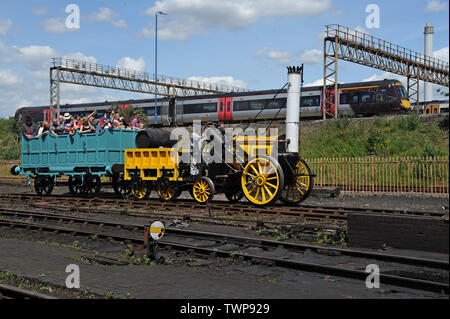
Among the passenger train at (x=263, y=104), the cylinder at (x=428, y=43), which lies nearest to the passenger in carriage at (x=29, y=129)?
the passenger train at (x=263, y=104)

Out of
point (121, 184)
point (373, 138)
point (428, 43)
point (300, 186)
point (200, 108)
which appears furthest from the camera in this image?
point (428, 43)

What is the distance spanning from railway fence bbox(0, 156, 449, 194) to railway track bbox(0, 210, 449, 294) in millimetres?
11095

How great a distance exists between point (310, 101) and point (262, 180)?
21901mm

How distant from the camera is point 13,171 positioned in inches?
813

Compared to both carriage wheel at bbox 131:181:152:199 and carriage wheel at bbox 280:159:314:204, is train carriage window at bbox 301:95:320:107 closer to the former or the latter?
carriage wheel at bbox 131:181:152:199

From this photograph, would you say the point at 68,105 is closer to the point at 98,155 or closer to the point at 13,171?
the point at 13,171

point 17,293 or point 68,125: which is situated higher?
point 68,125

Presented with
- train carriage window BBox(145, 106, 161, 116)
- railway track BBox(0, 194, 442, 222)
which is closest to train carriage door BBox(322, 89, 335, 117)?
train carriage window BBox(145, 106, 161, 116)

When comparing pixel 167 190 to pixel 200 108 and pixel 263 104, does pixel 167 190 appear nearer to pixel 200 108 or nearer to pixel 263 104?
pixel 263 104

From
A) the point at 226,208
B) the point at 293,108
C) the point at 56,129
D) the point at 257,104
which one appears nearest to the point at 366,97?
the point at 257,104

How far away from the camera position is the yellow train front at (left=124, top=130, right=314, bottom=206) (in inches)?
543

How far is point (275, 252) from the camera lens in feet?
28.1

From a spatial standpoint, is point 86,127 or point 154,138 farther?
point 86,127

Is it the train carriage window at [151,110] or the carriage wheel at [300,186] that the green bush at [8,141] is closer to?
the train carriage window at [151,110]
